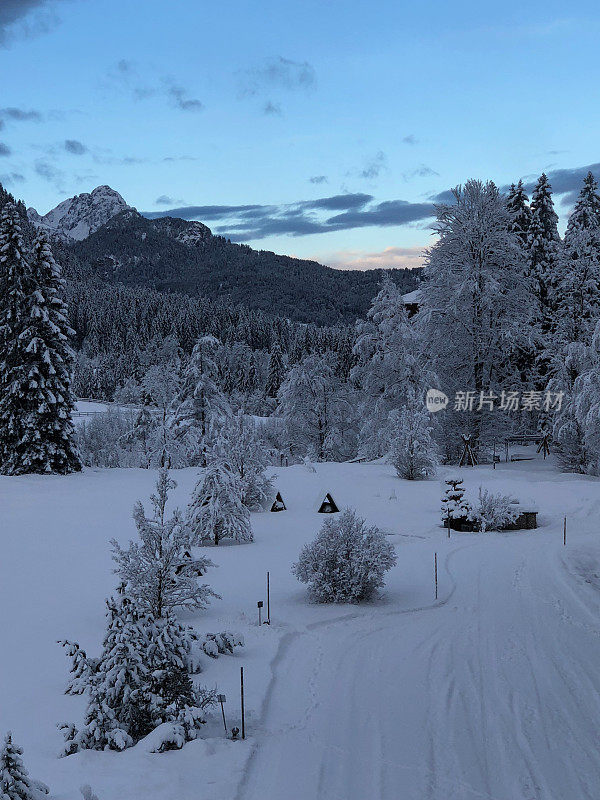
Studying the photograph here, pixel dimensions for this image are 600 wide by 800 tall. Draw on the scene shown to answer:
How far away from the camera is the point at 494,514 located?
21469mm

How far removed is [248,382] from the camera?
424ft

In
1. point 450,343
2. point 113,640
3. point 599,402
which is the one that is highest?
point 450,343

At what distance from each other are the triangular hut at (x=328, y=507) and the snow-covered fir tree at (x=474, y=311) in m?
11.2

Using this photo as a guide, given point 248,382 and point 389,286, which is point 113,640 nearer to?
point 389,286

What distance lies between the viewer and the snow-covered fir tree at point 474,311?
1259 inches

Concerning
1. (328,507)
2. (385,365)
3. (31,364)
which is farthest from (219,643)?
(385,365)

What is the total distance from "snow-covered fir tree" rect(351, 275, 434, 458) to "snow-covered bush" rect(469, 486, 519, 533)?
14.2 meters

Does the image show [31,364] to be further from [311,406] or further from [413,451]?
[311,406]

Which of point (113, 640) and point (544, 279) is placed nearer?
point (113, 640)

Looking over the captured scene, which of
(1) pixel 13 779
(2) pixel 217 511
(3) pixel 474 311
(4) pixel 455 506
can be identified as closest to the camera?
(1) pixel 13 779

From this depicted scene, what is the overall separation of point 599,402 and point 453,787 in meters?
21.6

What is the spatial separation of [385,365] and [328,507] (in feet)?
50.2

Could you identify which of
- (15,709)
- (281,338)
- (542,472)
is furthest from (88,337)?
(15,709)

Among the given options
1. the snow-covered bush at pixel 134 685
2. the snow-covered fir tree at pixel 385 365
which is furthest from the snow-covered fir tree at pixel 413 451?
the snow-covered bush at pixel 134 685
